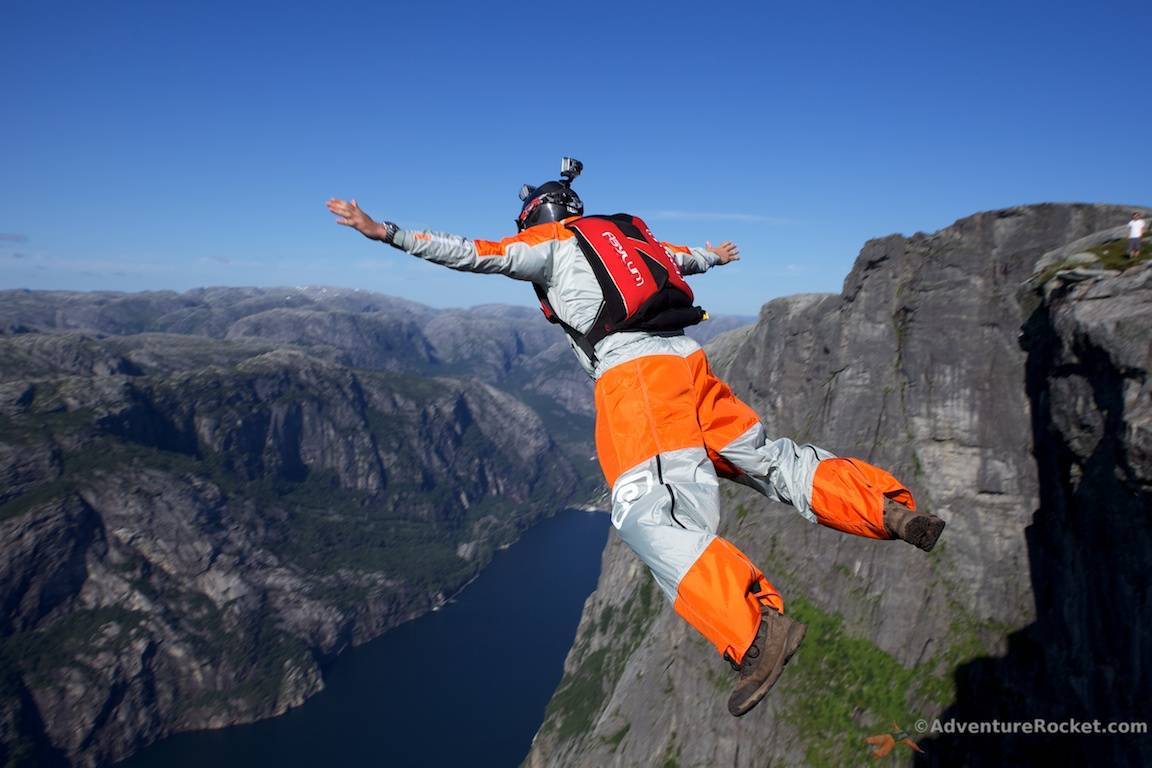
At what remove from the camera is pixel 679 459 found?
7.36 m

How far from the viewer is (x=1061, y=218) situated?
140ft

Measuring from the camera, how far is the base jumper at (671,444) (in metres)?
6.34

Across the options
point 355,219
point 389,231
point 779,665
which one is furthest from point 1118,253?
point 355,219

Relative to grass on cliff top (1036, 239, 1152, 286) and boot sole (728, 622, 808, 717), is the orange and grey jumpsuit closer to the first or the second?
boot sole (728, 622, 808, 717)

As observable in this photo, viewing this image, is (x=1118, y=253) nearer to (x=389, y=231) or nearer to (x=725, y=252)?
(x=725, y=252)

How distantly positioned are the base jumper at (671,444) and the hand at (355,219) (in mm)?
14

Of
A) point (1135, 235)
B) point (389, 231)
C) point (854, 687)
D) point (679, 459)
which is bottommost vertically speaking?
point (854, 687)

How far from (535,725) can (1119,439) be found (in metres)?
194

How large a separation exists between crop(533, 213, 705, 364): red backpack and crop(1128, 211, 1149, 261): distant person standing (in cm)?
1973

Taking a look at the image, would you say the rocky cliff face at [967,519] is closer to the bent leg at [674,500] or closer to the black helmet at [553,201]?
the bent leg at [674,500]

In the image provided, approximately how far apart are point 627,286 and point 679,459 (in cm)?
247

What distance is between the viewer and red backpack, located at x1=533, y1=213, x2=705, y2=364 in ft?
27.0

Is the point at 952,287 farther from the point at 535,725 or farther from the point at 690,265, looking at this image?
the point at 535,725

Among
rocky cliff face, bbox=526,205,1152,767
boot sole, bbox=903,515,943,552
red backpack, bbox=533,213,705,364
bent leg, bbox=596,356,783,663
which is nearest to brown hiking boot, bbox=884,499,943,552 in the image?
boot sole, bbox=903,515,943,552
